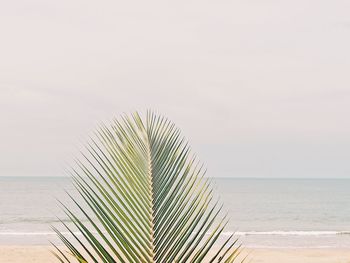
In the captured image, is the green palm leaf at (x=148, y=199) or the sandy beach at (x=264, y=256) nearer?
the green palm leaf at (x=148, y=199)

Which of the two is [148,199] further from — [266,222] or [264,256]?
[266,222]

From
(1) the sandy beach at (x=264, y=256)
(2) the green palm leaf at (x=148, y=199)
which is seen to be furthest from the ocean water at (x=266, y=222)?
(2) the green palm leaf at (x=148, y=199)

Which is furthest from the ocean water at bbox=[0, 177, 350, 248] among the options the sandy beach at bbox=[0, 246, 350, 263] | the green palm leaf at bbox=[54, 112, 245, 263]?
the green palm leaf at bbox=[54, 112, 245, 263]

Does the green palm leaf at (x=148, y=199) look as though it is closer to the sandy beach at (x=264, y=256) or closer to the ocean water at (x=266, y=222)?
the ocean water at (x=266, y=222)

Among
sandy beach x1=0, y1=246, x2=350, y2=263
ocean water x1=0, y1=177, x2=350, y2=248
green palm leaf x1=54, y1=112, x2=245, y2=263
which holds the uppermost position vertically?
ocean water x1=0, y1=177, x2=350, y2=248

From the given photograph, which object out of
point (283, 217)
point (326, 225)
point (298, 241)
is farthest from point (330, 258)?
point (283, 217)

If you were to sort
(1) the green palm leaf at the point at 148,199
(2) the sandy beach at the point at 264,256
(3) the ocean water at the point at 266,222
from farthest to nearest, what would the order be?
1. (3) the ocean water at the point at 266,222
2. (2) the sandy beach at the point at 264,256
3. (1) the green palm leaf at the point at 148,199

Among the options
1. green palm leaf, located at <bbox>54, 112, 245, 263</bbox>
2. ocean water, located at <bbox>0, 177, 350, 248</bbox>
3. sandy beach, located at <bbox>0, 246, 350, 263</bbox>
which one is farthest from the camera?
ocean water, located at <bbox>0, 177, 350, 248</bbox>

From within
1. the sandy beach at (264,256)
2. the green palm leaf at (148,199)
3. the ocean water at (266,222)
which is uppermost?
the ocean water at (266,222)

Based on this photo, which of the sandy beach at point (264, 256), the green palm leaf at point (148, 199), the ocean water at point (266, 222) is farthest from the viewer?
the ocean water at point (266, 222)

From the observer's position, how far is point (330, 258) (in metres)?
25.6

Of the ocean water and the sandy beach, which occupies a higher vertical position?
the ocean water

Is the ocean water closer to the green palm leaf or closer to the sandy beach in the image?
the sandy beach

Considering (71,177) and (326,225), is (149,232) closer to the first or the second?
(71,177)
